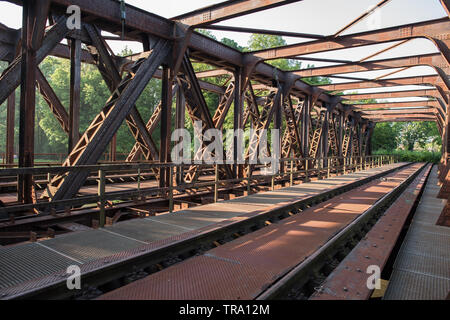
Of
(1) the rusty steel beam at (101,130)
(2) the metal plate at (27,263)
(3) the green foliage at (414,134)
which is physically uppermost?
(3) the green foliage at (414,134)

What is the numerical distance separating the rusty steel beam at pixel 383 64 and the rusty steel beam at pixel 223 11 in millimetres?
7308

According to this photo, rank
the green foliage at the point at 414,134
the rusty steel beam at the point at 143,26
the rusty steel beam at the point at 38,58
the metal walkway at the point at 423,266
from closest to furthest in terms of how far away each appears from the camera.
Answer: the metal walkway at the point at 423,266 → the rusty steel beam at the point at 38,58 → the rusty steel beam at the point at 143,26 → the green foliage at the point at 414,134

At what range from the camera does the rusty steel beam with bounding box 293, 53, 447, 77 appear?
43.2ft

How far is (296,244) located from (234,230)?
43.5 inches

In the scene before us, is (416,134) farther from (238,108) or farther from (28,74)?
(28,74)

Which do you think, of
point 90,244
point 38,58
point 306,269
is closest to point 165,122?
point 38,58

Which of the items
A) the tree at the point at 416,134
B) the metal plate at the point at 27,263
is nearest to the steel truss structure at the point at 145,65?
the metal plate at the point at 27,263

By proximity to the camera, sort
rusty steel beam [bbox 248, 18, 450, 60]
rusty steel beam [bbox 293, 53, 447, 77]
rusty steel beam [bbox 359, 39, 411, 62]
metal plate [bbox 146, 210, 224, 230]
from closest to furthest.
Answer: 1. metal plate [bbox 146, 210, 224, 230]
2. rusty steel beam [bbox 248, 18, 450, 60]
3. rusty steel beam [bbox 359, 39, 411, 62]
4. rusty steel beam [bbox 293, 53, 447, 77]

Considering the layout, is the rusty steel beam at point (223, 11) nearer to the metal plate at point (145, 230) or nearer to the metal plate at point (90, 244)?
the metal plate at point (145, 230)

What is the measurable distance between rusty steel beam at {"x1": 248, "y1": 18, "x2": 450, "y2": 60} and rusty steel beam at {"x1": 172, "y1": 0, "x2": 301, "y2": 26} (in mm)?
3725

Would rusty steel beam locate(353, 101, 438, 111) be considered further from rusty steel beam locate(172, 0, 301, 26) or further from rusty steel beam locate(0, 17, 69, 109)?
rusty steel beam locate(0, 17, 69, 109)

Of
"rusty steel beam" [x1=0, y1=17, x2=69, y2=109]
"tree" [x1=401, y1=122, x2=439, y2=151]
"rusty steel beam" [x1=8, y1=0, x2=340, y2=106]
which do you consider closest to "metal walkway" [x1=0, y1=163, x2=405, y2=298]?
"rusty steel beam" [x1=0, y1=17, x2=69, y2=109]

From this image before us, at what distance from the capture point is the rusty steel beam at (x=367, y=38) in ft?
31.6
